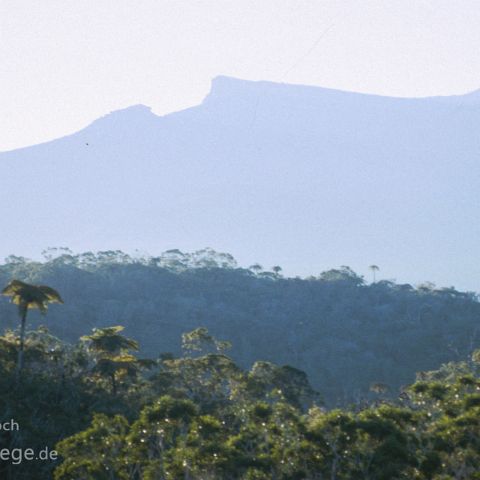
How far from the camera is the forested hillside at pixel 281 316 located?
79375 millimetres

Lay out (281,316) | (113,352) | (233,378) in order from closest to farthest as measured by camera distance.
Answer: (113,352) → (233,378) → (281,316)

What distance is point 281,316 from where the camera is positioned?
301 feet

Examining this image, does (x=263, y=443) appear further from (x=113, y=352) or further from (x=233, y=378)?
(x=233, y=378)

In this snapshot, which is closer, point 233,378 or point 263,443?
point 263,443

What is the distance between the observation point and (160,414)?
19281mm

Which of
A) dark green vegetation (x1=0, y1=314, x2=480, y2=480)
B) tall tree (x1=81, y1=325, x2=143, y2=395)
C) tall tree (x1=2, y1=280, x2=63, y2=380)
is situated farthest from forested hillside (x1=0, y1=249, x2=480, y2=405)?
dark green vegetation (x1=0, y1=314, x2=480, y2=480)

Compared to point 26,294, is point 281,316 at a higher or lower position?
lower

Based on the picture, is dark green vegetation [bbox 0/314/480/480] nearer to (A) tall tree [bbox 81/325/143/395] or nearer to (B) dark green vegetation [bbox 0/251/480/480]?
(B) dark green vegetation [bbox 0/251/480/480]

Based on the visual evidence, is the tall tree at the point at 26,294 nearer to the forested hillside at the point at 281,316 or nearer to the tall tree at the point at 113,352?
the tall tree at the point at 113,352

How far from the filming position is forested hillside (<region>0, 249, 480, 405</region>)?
260ft

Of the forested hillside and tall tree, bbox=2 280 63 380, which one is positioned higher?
tall tree, bbox=2 280 63 380

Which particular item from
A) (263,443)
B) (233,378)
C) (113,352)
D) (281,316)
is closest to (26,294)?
(113,352)

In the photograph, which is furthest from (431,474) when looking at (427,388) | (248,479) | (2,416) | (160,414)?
(2,416)

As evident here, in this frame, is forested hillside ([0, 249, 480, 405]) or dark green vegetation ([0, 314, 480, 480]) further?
forested hillside ([0, 249, 480, 405])
